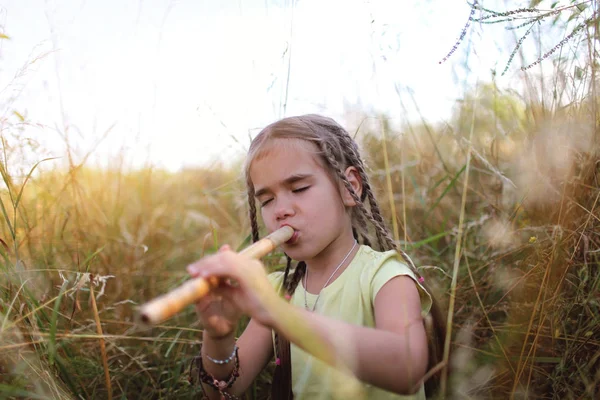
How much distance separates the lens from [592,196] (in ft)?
5.01

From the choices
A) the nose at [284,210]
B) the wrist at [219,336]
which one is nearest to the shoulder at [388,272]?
the nose at [284,210]

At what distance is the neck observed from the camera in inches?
57.1

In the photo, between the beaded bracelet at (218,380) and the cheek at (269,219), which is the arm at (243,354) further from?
the cheek at (269,219)

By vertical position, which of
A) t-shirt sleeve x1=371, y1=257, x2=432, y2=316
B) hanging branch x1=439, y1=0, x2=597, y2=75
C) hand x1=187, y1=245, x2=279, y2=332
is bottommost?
t-shirt sleeve x1=371, y1=257, x2=432, y2=316

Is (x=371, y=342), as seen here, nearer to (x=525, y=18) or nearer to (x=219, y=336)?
(x=219, y=336)

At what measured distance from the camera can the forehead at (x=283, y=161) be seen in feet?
4.55

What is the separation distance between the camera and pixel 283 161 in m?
1.40

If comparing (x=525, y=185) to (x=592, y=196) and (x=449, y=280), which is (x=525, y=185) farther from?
(x=449, y=280)

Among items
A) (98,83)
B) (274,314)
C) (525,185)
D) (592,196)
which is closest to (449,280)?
(525,185)

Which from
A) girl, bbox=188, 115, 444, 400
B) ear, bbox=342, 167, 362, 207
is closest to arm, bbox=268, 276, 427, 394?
girl, bbox=188, 115, 444, 400

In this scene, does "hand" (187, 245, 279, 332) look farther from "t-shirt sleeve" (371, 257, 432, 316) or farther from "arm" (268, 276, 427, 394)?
"t-shirt sleeve" (371, 257, 432, 316)

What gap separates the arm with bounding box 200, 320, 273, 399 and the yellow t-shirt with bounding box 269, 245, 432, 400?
4.3 inches

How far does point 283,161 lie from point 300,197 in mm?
118

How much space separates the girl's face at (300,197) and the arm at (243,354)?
0.29m
